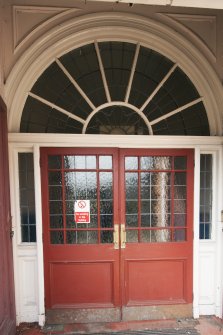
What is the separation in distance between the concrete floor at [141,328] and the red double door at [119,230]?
121 mm

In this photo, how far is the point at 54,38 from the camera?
306 cm

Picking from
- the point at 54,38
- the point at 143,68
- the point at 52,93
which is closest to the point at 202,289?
the point at 143,68

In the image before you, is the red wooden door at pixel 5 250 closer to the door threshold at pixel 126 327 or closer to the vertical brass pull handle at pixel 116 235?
the door threshold at pixel 126 327

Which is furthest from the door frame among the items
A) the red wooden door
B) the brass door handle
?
the brass door handle

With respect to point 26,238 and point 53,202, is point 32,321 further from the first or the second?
point 53,202

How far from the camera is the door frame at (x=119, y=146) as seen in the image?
10.2 ft

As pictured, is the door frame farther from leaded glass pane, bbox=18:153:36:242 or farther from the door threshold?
the door threshold

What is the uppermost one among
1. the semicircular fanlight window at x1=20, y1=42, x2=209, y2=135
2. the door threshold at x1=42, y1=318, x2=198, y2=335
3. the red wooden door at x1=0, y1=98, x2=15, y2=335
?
the semicircular fanlight window at x1=20, y1=42, x2=209, y2=135

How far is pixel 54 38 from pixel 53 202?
1.99 metres

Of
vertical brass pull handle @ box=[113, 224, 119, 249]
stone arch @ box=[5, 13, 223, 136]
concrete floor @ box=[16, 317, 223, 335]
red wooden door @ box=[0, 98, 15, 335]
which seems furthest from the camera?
vertical brass pull handle @ box=[113, 224, 119, 249]

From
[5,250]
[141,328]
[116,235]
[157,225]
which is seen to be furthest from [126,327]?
[5,250]

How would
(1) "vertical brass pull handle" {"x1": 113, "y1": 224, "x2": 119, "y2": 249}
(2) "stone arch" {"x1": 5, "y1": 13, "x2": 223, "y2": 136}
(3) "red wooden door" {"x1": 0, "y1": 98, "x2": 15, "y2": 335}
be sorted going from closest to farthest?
(3) "red wooden door" {"x1": 0, "y1": 98, "x2": 15, "y2": 335} → (2) "stone arch" {"x1": 5, "y1": 13, "x2": 223, "y2": 136} → (1) "vertical brass pull handle" {"x1": 113, "y1": 224, "x2": 119, "y2": 249}

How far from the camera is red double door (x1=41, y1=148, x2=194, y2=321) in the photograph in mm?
3250

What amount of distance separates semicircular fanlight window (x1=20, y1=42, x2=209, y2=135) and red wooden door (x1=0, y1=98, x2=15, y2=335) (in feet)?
1.34
